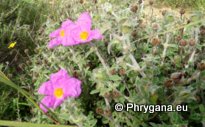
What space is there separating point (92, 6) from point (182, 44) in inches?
36.4

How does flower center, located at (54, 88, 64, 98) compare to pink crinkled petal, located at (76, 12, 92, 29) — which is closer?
flower center, located at (54, 88, 64, 98)

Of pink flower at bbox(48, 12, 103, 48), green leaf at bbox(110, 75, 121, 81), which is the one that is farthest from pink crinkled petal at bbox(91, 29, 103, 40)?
green leaf at bbox(110, 75, 121, 81)

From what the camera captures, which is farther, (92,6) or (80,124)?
(92,6)

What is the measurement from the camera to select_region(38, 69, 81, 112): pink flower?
1.39 metres

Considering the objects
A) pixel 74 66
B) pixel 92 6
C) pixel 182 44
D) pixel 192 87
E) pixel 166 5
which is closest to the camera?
pixel 192 87

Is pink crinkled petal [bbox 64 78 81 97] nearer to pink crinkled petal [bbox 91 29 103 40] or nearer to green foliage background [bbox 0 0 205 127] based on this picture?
green foliage background [bbox 0 0 205 127]

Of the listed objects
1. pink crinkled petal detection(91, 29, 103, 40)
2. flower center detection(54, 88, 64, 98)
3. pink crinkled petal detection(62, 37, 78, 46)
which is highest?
pink crinkled petal detection(91, 29, 103, 40)

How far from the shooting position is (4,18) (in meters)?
2.89

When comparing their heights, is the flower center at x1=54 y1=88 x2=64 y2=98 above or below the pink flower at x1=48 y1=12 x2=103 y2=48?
below

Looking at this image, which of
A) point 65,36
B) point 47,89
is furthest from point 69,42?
point 47,89

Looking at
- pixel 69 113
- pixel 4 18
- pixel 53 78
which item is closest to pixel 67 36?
pixel 53 78

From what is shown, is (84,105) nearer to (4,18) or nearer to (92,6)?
(92,6)

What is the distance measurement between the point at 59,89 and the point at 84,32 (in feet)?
0.85

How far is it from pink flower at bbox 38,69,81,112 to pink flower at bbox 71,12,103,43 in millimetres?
165
